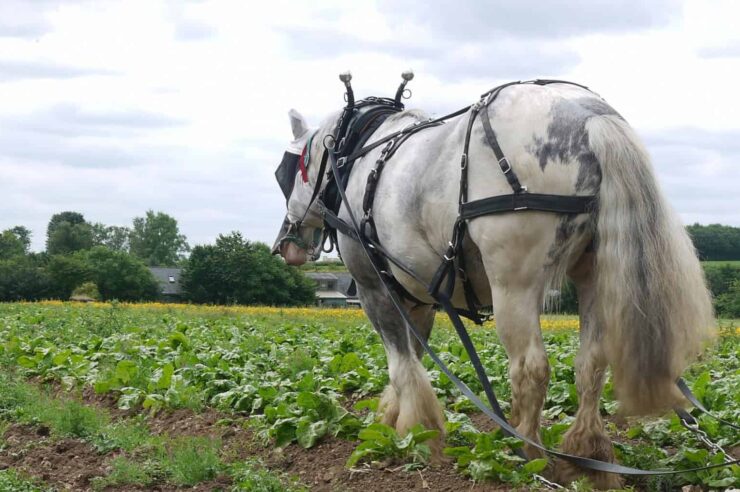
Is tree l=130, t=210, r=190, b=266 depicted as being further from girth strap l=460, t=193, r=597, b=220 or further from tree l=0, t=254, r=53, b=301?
girth strap l=460, t=193, r=597, b=220

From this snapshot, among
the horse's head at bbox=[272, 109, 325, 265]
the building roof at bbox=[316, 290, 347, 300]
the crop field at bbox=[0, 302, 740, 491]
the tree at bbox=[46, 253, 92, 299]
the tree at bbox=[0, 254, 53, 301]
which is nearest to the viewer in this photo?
the crop field at bbox=[0, 302, 740, 491]

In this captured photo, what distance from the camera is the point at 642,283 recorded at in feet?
13.9

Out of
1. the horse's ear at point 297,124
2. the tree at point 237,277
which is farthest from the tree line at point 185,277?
the horse's ear at point 297,124

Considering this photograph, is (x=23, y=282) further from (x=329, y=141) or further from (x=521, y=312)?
(x=521, y=312)

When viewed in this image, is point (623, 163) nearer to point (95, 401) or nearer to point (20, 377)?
point (95, 401)

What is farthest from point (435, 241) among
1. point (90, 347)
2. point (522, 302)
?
point (90, 347)

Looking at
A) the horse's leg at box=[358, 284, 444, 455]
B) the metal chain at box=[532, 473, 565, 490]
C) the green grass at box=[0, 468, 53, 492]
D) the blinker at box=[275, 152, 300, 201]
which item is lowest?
the green grass at box=[0, 468, 53, 492]

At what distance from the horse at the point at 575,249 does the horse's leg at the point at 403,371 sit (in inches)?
30.6

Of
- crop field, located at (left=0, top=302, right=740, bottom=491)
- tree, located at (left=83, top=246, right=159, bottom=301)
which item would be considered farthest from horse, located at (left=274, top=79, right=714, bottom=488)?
tree, located at (left=83, top=246, right=159, bottom=301)

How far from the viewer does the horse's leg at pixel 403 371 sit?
576 cm

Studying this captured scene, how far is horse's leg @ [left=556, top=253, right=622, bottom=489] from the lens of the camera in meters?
4.69

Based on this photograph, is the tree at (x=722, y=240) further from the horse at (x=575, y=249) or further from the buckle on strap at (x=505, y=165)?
the buckle on strap at (x=505, y=165)

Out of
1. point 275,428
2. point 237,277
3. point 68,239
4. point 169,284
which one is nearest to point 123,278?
point 237,277

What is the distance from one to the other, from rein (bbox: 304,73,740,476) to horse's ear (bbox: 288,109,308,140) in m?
0.69
